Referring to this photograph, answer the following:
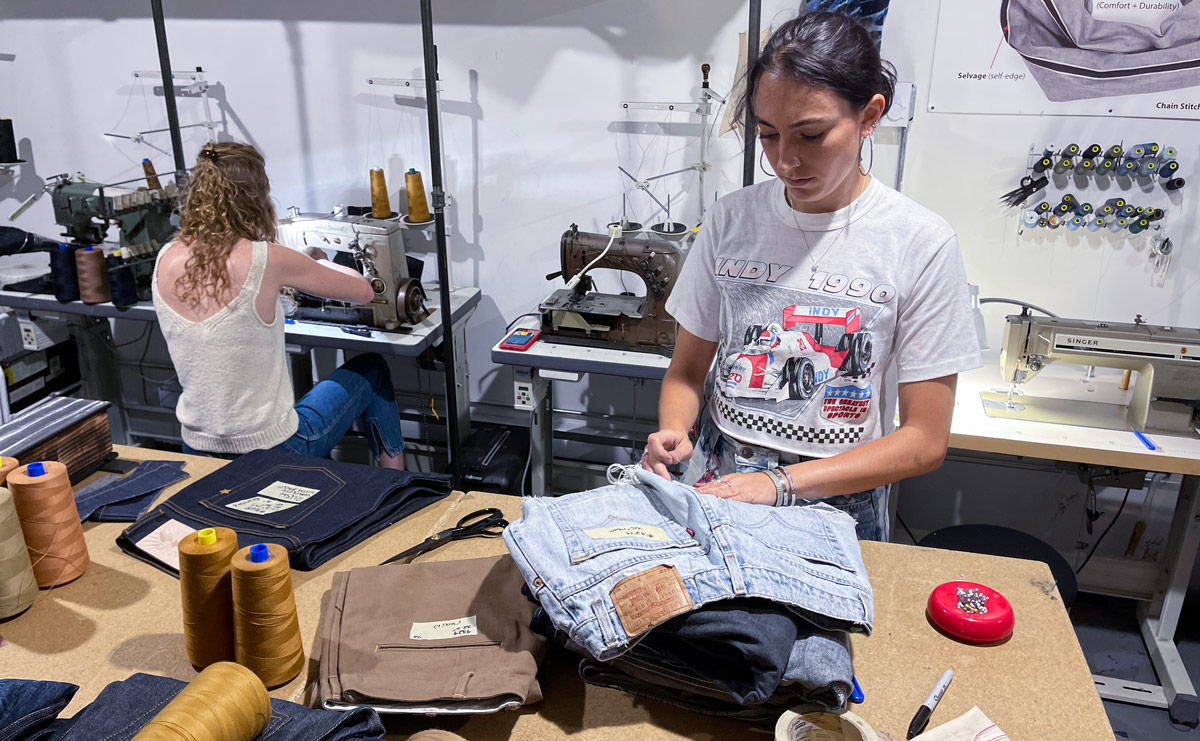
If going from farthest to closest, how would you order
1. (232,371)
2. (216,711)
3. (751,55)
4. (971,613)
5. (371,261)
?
(371,261) < (232,371) < (751,55) < (971,613) < (216,711)

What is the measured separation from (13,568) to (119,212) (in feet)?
7.22

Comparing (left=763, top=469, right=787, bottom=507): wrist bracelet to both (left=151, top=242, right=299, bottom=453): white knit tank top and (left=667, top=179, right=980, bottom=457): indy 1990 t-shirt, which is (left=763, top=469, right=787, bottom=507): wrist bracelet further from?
(left=151, top=242, right=299, bottom=453): white knit tank top

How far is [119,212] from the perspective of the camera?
3037mm

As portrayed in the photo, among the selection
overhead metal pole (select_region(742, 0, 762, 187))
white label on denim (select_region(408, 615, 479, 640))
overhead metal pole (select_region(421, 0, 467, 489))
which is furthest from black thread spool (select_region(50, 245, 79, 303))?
white label on denim (select_region(408, 615, 479, 640))

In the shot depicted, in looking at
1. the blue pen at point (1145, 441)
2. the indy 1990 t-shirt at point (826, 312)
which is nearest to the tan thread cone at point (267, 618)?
the indy 1990 t-shirt at point (826, 312)

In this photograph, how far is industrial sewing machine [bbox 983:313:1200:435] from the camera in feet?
7.70

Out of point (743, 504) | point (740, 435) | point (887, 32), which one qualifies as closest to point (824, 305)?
point (740, 435)

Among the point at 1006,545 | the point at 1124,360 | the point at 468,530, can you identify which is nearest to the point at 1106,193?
the point at 1124,360

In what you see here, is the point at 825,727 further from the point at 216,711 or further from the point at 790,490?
the point at 216,711

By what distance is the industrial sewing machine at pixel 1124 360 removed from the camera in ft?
7.70

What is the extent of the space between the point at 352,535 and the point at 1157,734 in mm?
2398

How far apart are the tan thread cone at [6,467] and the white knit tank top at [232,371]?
0.94 meters

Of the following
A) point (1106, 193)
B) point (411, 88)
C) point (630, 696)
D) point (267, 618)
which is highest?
point (411, 88)

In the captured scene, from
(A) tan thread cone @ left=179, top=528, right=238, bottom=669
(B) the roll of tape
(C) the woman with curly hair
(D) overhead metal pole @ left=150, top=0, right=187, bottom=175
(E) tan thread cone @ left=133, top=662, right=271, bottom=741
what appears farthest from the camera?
(D) overhead metal pole @ left=150, top=0, right=187, bottom=175
